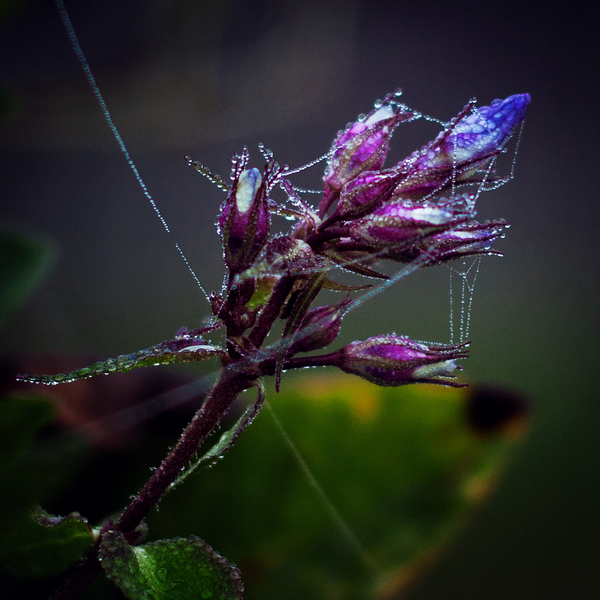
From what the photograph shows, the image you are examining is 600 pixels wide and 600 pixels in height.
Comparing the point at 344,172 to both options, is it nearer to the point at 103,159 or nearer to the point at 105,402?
the point at 105,402

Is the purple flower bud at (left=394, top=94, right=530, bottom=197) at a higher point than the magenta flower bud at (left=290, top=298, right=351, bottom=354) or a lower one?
higher

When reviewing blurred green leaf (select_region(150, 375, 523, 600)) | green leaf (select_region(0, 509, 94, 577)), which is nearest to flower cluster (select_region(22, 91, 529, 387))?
green leaf (select_region(0, 509, 94, 577))

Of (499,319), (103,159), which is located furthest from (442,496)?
(103,159)

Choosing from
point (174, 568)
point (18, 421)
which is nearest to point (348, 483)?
point (174, 568)

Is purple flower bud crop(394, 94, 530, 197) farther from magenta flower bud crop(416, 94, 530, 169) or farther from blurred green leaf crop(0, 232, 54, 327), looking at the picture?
blurred green leaf crop(0, 232, 54, 327)

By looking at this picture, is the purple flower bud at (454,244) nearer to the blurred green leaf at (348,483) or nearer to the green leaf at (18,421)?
the green leaf at (18,421)

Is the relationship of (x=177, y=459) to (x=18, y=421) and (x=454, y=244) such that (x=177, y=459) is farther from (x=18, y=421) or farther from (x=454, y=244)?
(x=454, y=244)

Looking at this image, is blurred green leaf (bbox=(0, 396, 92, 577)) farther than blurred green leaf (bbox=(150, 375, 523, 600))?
No
